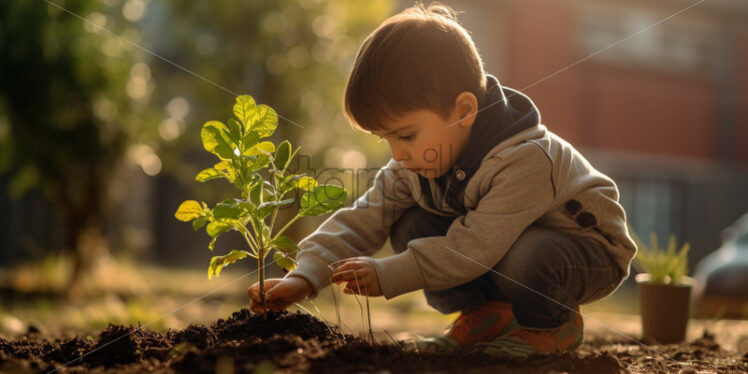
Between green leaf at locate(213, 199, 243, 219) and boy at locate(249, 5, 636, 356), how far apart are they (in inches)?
9.8

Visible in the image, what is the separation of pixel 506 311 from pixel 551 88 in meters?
8.54

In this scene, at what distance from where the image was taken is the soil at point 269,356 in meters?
1.22

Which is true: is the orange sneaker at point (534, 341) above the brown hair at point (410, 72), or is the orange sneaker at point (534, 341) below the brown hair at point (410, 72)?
below

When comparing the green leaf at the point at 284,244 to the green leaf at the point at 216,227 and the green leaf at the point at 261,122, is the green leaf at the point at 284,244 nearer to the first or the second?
the green leaf at the point at 216,227

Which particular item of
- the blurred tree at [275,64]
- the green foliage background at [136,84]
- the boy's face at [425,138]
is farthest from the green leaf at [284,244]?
the blurred tree at [275,64]

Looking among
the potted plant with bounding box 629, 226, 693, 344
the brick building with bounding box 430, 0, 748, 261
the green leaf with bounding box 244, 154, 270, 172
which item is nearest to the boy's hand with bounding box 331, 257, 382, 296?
the green leaf with bounding box 244, 154, 270, 172

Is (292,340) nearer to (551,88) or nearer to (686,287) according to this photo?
(686,287)

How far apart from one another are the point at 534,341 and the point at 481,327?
28cm

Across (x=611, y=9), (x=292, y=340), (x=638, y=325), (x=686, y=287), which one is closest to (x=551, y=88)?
(x=611, y=9)

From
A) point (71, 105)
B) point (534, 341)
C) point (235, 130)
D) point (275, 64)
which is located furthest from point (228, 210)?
point (275, 64)

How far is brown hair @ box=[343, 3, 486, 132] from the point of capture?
1772mm

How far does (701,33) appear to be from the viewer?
11.6 metres

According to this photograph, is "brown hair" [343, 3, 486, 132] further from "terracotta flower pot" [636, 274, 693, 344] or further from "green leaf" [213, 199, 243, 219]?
"terracotta flower pot" [636, 274, 693, 344]

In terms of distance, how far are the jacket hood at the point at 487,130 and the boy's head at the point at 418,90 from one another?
27 millimetres
